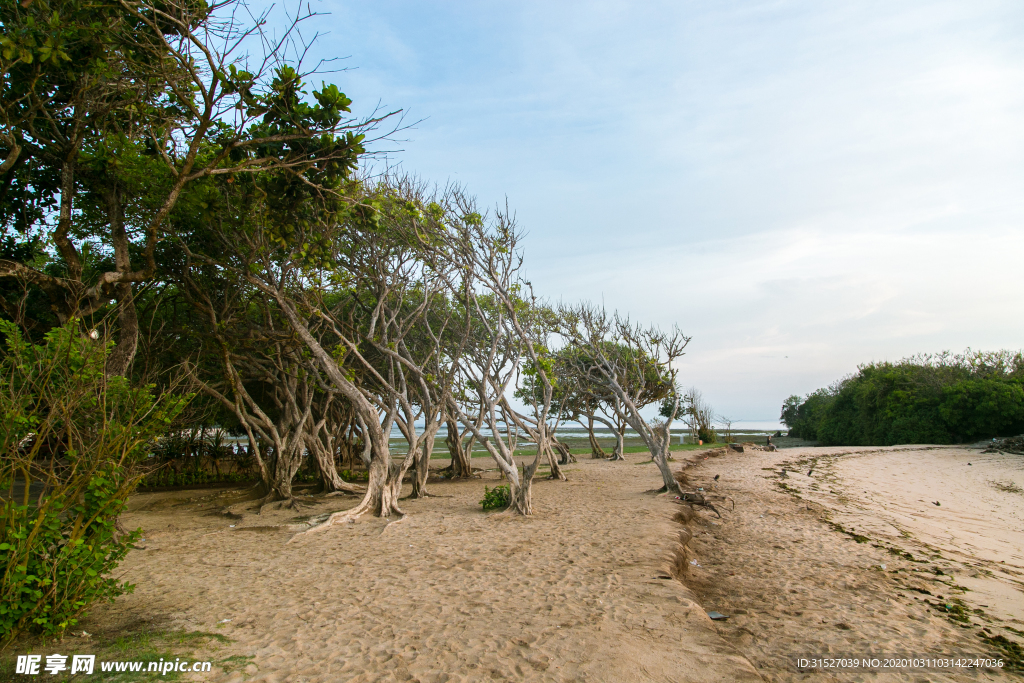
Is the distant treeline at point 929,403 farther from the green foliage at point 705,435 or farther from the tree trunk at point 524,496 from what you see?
the tree trunk at point 524,496

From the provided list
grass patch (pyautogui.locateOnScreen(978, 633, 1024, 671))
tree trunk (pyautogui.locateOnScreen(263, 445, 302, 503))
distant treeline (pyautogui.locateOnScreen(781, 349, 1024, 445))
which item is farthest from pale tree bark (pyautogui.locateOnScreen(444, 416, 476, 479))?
distant treeline (pyautogui.locateOnScreen(781, 349, 1024, 445))

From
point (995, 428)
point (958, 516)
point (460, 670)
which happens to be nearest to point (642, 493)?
point (958, 516)

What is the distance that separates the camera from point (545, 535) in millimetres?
9219

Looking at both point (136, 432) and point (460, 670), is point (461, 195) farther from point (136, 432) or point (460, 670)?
point (460, 670)

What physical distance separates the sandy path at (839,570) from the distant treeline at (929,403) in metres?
18.8

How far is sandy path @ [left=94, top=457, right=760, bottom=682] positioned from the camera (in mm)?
4441

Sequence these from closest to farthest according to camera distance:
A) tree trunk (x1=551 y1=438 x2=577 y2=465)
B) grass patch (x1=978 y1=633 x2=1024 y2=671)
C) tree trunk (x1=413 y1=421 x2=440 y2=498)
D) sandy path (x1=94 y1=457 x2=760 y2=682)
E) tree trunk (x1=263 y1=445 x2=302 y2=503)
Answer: sandy path (x1=94 y1=457 x2=760 y2=682) < grass patch (x1=978 y1=633 x2=1024 y2=671) < tree trunk (x1=263 y1=445 x2=302 y2=503) < tree trunk (x1=413 y1=421 x2=440 y2=498) < tree trunk (x1=551 y1=438 x2=577 y2=465)

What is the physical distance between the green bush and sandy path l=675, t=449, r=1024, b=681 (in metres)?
5.90

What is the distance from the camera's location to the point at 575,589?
6.41 meters

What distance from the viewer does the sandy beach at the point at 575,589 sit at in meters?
4.62

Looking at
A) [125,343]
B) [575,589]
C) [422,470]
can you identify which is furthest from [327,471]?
[575,589]

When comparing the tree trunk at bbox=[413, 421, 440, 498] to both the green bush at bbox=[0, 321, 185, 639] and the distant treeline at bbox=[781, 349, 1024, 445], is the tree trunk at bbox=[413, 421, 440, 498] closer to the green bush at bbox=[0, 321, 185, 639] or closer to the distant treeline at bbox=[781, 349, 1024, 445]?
the green bush at bbox=[0, 321, 185, 639]

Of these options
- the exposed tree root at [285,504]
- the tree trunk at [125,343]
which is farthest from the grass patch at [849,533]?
the tree trunk at [125,343]

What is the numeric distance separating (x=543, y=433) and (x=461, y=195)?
6373 mm
